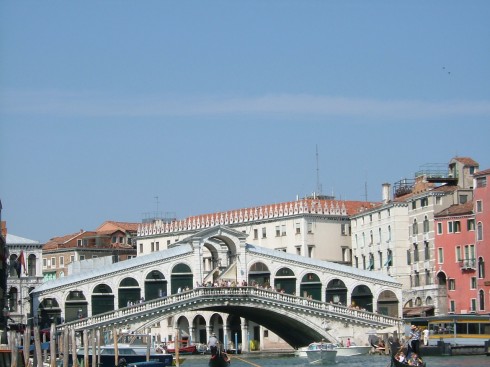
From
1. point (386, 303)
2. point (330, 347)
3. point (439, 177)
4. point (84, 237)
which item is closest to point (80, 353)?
point (330, 347)

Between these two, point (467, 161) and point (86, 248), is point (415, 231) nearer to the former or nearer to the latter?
point (467, 161)

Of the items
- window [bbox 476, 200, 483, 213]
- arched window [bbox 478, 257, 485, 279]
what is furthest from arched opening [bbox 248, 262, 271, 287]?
window [bbox 476, 200, 483, 213]

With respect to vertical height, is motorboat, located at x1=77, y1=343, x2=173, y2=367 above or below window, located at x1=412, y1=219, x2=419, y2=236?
below

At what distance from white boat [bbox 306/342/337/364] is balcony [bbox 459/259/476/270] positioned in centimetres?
1104

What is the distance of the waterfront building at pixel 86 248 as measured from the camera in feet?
329

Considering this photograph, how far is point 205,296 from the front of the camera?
7019 centimetres

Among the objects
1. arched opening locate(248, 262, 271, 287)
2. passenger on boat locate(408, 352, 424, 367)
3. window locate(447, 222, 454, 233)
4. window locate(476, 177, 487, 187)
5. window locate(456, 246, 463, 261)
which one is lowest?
passenger on boat locate(408, 352, 424, 367)

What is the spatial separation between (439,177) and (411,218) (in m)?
2.54

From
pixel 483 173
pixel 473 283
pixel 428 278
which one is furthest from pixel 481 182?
pixel 428 278

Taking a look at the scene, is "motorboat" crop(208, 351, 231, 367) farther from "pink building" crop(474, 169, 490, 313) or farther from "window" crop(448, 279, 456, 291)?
"window" crop(448, 279, 456, 291)

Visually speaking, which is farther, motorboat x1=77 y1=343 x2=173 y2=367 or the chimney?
the chimney

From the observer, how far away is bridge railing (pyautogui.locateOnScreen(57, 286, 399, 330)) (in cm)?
6812

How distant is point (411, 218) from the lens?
255 feet

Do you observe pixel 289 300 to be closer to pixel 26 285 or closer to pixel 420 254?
pixel 420 254
